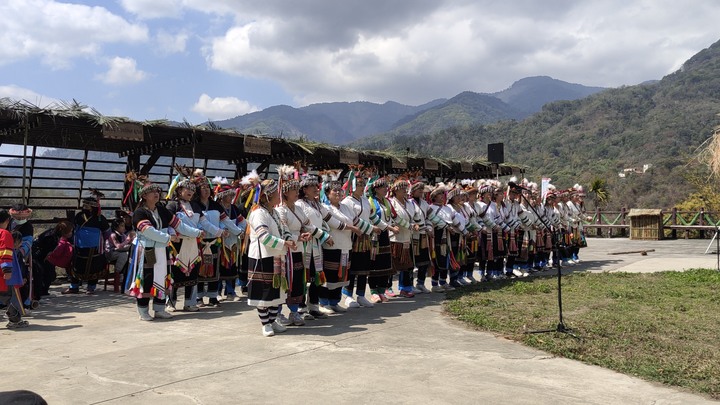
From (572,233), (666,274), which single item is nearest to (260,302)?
(666,274)

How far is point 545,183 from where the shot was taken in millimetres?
6727

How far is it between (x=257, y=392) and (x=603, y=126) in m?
84.5

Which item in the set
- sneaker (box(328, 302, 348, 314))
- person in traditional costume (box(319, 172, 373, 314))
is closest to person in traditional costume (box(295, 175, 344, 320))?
person in traditional costume (box(319, 172, 373, 314))

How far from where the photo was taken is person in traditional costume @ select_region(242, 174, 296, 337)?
20.3 ft

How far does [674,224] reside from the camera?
25391 millimetres

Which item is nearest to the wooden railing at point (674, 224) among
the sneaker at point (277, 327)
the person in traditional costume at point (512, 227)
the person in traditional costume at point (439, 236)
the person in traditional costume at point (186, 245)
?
the person in traditional costume at point (512, 227)

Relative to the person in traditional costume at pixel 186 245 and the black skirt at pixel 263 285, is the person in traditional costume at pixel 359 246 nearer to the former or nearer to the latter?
the black skirt at pixel 263 285

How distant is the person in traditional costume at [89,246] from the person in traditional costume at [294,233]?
15.1 ft

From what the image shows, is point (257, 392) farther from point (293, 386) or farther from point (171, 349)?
point (171, 349)

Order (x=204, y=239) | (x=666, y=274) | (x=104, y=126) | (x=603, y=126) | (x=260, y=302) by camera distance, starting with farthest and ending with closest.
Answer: (x=603, y=126)
(x=666, y=274)
(x=104, y=126)
(x=204, y=239)
(x=260, y=302)

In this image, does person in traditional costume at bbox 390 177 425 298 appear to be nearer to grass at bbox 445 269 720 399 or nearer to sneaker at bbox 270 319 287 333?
grass at bbox 445 269 720 399

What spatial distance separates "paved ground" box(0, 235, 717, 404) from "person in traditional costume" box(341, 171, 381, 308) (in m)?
0.78

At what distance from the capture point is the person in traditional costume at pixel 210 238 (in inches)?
321

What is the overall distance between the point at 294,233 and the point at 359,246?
1.54 metres
